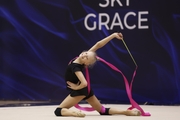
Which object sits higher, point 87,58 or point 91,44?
point 91,44

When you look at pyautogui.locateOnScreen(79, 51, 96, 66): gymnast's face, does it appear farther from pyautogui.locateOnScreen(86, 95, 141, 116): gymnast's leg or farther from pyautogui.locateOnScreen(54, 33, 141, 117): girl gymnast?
pyautogui.locateOnScreen(86, 95, 141, 116): gymnast's leg

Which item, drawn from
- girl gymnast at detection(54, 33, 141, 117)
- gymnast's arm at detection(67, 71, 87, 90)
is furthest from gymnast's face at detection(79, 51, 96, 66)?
gymnast's arm at detection(67, 71, 87, 90)

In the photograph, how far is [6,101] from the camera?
26.1ft

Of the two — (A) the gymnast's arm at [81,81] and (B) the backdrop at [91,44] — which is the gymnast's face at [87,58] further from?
(B) the backdrop at [91,44]

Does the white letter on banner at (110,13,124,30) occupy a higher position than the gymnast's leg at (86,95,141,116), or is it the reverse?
the white letter on banner at (110,13,124,30)

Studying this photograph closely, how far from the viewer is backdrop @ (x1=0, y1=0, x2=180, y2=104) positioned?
7.47 m

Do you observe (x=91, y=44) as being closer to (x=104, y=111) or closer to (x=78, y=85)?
(x=104, y=111)

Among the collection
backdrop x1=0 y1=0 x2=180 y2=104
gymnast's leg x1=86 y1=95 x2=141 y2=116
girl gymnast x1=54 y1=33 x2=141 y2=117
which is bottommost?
gymnast's leg x1=86 y1=95 x2=141 y2=116

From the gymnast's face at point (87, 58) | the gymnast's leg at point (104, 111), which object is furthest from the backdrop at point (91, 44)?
the gymnast's face at point (87, 58)

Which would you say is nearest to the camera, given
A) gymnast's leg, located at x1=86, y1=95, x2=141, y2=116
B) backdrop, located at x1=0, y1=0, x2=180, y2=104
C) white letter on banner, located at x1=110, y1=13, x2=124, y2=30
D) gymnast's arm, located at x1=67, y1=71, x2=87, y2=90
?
gymnast's arm, located at x1=67, y1=71, x2=87, y2=90

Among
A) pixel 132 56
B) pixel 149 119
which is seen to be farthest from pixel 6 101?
pixel 149 119

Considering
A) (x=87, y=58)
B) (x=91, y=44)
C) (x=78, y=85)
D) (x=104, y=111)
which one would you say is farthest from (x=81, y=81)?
(x=91, y=44)

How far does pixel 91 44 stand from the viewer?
776 centimetres

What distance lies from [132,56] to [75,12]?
51.5 inches
